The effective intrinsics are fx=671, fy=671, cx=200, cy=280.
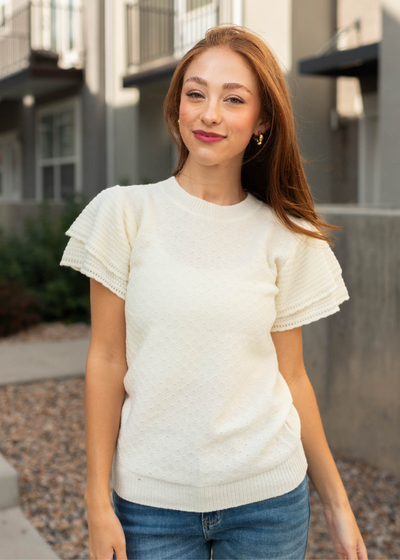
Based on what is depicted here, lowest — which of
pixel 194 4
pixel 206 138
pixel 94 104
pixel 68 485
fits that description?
pixel 68 485

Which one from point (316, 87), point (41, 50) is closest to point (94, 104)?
point (41, 50)

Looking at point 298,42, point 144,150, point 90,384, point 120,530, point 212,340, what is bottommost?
point 120,530

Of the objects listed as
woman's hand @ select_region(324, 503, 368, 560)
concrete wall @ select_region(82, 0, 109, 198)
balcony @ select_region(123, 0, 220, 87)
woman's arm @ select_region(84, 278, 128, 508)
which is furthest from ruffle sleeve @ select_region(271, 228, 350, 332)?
concrete wall @ select_region(82, 0, 109, 198)

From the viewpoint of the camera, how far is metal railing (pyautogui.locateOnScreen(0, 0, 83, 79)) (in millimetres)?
12281

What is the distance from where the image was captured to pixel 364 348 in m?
3.98

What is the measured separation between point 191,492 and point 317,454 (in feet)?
1.30

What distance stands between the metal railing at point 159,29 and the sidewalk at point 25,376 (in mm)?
5766

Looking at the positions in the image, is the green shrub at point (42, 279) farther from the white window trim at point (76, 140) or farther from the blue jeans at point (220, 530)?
the blue jeans at point (220, 530)

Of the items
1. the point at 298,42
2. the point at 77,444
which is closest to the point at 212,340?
the point at 77,444

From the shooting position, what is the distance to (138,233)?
1.56 metres

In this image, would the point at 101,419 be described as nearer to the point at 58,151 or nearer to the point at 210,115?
the point at 210,115

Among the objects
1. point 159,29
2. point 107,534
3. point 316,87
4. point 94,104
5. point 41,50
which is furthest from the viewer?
point 41,50

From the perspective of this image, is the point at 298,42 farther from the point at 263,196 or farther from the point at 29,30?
the point at 263,196

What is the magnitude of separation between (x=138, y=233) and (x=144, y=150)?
10.2 metres
